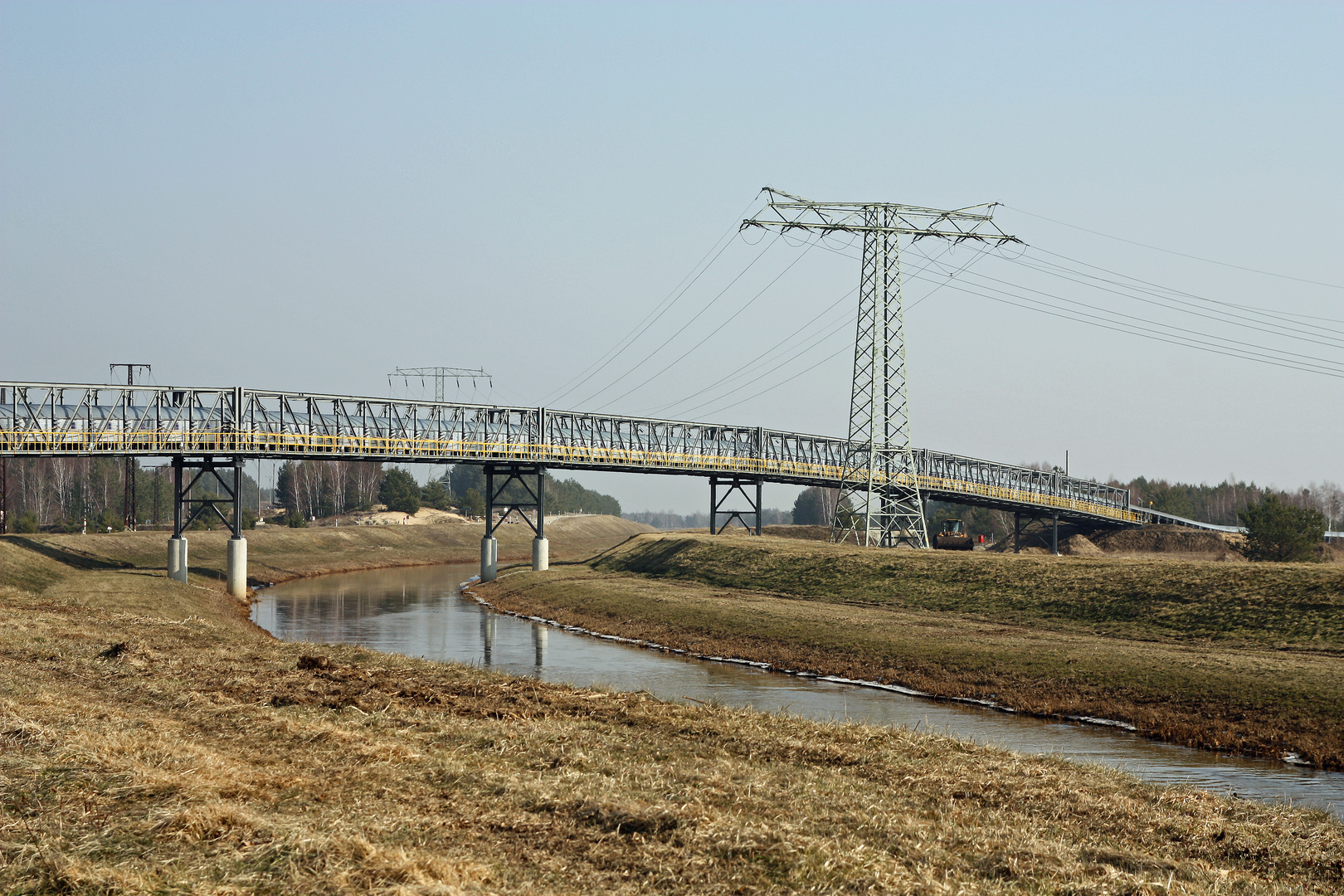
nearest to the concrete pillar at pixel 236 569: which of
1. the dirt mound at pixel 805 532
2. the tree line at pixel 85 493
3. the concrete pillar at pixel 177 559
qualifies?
the concrete pillar at pixel 177 559

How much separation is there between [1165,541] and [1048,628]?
9001 cm

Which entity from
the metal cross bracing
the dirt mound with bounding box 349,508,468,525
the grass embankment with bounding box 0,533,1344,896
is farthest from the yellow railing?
the dirt mound with bounding box 349,508,468,525

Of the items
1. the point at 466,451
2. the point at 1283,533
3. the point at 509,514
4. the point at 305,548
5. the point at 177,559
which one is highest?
the point at 466,451

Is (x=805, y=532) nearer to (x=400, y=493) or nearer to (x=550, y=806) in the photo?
(x=400, y=493)

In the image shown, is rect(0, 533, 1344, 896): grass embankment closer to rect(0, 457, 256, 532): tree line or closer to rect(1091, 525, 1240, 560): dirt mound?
rect(1091, 525, 1240, 560): dirt mound

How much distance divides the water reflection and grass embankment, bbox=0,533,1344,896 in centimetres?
472

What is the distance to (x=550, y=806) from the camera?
13242 millimetres

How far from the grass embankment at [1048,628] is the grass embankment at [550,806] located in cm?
1119

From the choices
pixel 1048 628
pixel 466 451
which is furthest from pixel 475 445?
pixel 1048 628

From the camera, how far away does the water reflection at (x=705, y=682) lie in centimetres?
2197

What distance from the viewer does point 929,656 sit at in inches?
1444

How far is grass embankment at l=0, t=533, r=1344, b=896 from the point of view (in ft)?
A: 34.6

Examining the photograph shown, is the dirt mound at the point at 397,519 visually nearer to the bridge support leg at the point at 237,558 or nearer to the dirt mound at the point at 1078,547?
the bridge support leg at the point at 237,558

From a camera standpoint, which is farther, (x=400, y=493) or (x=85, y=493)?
(x=400, y=493)
